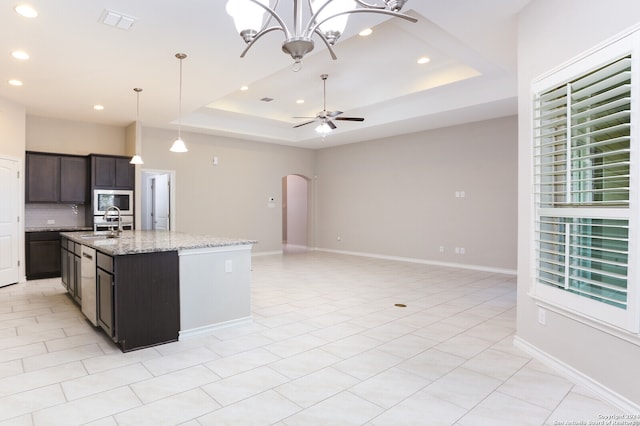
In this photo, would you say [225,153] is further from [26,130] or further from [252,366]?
[252,366]

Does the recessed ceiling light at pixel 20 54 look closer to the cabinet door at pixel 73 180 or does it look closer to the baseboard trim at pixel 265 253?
the cabinet door at pixel 73 180

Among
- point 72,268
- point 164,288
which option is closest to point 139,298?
point 164,288

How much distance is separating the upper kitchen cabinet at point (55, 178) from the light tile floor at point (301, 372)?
8.00 feet

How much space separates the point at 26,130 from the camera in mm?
6480

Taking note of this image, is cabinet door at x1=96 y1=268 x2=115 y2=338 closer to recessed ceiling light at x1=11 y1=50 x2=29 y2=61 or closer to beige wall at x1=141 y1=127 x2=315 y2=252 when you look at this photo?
recessed ceiling light at x1=11 y1=50 x2=29 y2=61

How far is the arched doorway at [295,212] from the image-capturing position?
11.5 m

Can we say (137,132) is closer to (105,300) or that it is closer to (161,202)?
(161,202)

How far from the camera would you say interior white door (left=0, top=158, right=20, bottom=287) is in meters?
5.61

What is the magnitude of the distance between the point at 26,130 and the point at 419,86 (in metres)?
7.03

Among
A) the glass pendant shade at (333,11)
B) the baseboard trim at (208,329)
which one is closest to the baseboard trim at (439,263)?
the baseboard trim at (208,329)

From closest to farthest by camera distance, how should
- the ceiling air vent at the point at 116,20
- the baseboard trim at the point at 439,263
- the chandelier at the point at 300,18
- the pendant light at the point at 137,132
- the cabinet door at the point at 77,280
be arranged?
the chandelier at the point at 300,18, the ceiling air vent at the point at 116,20, the cabinet door at the point at 77,280, the pendant light at the point at 137,132, the baseboard trim at the point at 439,263

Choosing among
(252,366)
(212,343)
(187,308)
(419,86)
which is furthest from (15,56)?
(419,86)

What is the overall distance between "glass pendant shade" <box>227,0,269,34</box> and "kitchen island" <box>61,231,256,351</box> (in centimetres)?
205

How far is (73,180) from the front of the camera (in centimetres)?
663
